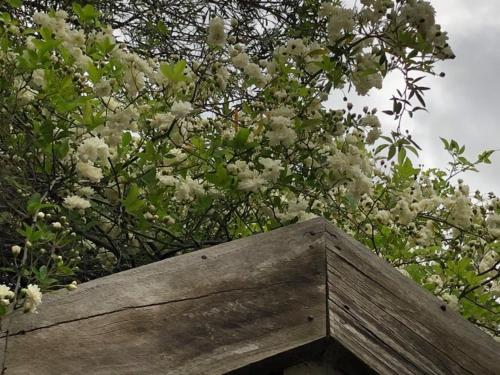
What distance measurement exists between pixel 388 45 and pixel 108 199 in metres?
0.91

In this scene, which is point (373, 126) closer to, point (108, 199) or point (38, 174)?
point (108, 199)

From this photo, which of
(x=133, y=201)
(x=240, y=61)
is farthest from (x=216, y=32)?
(x=133, y=201)

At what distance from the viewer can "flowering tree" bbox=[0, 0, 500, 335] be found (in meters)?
2.20

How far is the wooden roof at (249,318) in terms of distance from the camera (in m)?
1.16

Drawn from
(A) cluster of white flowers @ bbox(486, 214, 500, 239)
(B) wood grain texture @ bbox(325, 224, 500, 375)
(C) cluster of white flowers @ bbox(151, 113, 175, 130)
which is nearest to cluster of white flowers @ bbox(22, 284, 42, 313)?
(B) wood grain texture @ bbox(325, 224, 500, 375)

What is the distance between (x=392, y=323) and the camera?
1.37 m

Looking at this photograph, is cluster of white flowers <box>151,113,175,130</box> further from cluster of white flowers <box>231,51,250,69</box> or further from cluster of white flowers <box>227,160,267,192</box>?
cluster of white flowers <box>231,51,250,69</box>

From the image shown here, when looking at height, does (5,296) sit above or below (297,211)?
below

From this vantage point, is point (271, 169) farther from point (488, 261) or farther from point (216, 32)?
point (488, 261)

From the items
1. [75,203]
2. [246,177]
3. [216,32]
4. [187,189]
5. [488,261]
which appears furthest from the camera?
[488,261]

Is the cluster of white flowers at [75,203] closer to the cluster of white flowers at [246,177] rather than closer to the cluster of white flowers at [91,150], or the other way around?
the cluster of white flowers at [91,150]

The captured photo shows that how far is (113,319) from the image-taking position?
120 centimetres

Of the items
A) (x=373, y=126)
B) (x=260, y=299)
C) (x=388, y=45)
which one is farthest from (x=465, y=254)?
(x=260, y=299)

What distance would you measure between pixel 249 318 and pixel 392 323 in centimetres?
26
